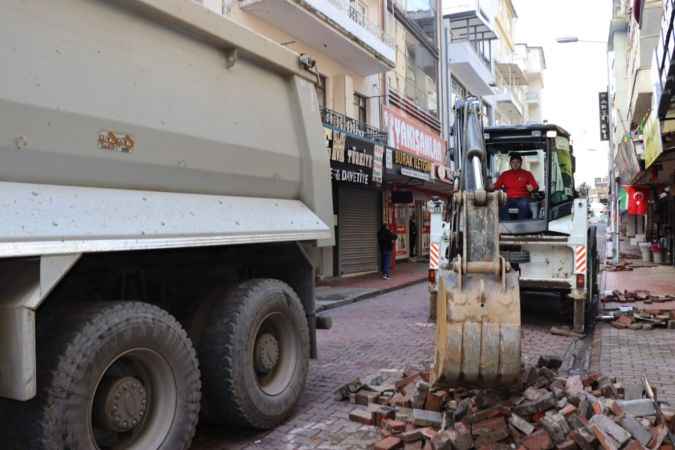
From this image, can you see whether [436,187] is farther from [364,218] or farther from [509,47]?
[509,47]

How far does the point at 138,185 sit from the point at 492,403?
2929 mm

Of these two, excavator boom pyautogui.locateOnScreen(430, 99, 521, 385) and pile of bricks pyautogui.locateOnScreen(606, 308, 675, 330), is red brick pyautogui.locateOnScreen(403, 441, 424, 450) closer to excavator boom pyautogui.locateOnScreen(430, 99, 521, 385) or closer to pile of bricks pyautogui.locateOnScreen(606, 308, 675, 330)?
excavator boom pyautogui.locateOnScreen(430, 99, 521, 385)

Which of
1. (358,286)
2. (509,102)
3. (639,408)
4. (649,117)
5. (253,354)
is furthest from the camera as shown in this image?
(509,102)

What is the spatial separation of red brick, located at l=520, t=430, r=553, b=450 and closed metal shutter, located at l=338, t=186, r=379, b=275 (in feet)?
45.1

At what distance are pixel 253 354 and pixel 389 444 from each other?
47.9 inches

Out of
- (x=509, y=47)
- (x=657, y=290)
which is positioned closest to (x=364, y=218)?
(x=657, y=290)

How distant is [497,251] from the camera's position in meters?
4.29

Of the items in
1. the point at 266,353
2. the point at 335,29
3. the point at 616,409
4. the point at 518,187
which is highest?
the point at 335,29

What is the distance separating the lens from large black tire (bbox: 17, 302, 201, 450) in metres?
2.98

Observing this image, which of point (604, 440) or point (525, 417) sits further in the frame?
point (525, 417)

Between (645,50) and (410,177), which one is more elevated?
(645,50)

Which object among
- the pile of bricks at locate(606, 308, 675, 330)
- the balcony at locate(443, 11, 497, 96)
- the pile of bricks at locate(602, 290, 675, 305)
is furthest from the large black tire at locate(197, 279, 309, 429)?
Result: the balcony at locate(443, 11, 497, 96)

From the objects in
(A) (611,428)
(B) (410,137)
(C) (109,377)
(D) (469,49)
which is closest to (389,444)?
(A) (611,428)

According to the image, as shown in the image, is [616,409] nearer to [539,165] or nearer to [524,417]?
[524,417]
